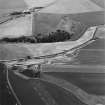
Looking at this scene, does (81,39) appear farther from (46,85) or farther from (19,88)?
(19,88)

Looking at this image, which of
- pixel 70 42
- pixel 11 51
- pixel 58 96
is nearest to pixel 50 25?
pixel 70 42

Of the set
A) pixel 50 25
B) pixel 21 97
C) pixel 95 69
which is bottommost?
pixel 21 97

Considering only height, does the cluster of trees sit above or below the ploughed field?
above

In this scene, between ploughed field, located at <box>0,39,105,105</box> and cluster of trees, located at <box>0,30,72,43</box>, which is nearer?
ploughed field, located at <box>0,39,105,105</box>

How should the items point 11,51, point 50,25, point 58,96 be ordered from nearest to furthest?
point 58,96
point 11,51
point 50,25

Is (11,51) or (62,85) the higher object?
(11,51)

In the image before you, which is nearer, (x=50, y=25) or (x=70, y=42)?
(x=70, y=42)

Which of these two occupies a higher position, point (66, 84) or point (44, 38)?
point (44, 38)

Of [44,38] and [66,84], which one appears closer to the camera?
[66,84]

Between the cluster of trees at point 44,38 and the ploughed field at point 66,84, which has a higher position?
the cluster of trees at point 44,38

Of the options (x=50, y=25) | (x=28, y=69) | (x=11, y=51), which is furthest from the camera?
(x=50, y=25)

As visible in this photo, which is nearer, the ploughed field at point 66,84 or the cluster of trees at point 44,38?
the ploughed field at point 66,84
